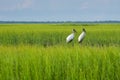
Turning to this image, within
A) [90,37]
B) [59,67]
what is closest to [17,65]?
[59,67]

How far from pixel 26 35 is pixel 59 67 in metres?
15.1

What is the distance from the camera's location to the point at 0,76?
4.50m

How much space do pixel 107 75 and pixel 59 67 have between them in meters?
0.66

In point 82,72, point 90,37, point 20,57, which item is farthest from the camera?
point 90,37

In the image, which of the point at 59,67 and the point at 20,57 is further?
the point at 20,57

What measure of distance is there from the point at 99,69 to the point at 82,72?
0.37 meters

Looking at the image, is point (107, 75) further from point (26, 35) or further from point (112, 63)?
point (26, 35)

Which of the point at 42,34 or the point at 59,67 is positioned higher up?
the point at 59,67

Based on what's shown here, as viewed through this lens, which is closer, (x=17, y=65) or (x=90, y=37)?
(x=17, y=65)

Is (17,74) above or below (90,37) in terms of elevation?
above

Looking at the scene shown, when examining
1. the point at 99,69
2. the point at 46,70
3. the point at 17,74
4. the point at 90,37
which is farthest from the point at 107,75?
the point at 90,37

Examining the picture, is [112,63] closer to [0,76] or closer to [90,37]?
[0,76]

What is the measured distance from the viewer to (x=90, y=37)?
19.1 meters

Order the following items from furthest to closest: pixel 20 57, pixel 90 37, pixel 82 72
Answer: pixel 90 37, pixel 20 57, pixel 82 72
